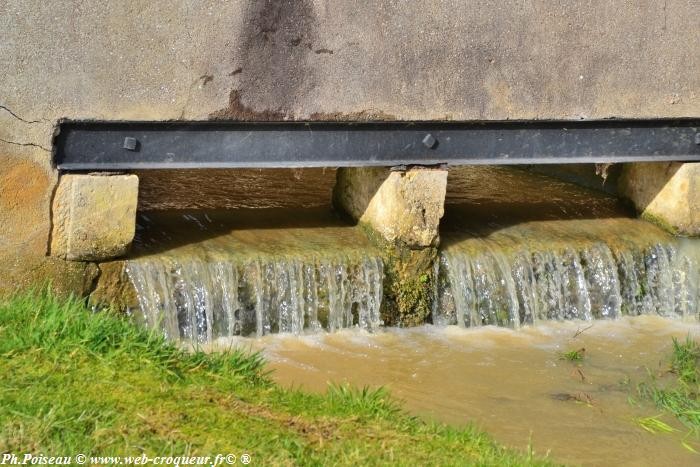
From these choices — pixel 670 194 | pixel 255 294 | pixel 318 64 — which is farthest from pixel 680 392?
pixel 318 64

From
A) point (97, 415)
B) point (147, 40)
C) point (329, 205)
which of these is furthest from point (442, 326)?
point (97, 415)

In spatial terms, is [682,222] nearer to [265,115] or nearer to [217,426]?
[265,115]

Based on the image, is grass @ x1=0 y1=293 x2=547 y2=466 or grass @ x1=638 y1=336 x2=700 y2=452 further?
grass @ x1=638 y1=336 x2=700 y2=452

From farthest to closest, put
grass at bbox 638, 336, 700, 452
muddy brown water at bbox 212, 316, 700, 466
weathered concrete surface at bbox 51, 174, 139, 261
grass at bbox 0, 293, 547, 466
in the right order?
weathered concrete surface at bbox 51, 174, 139, 261, grass at bbox 638, 336, 700, 452, muddy brown water at bbox 212, 316, 700, 466, grass at bbox 0, 293, 547, 466

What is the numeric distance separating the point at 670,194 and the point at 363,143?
267 centimetres

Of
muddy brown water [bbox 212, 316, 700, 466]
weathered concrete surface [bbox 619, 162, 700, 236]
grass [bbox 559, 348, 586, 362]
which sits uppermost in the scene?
weathered concrete surface [bbox 619, 162, 700, 236]

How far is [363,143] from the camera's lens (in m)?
6.59

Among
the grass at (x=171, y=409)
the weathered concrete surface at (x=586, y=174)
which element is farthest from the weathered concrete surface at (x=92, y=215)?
the weathered concrete surface at (x=586, y=174)

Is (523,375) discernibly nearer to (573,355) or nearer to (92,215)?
(573,355)

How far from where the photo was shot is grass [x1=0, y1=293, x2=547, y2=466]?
407 centimetres

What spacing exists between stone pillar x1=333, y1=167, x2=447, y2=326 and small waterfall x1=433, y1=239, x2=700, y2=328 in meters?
0.15

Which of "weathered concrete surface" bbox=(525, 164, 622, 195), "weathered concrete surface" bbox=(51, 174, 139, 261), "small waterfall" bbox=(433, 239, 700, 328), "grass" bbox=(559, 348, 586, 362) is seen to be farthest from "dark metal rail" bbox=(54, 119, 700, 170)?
"grass" bbox=(559, 348, 586, 362)

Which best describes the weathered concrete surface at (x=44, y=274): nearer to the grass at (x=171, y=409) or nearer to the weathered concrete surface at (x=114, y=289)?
the weathered concrete surface at (x=114, y=289)

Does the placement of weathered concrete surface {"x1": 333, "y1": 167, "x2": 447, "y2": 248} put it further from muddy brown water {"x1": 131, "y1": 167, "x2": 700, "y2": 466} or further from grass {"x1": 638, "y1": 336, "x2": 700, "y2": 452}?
grass {"x1": 638, "y1": 336, "x2": 700, "y2": 452}
